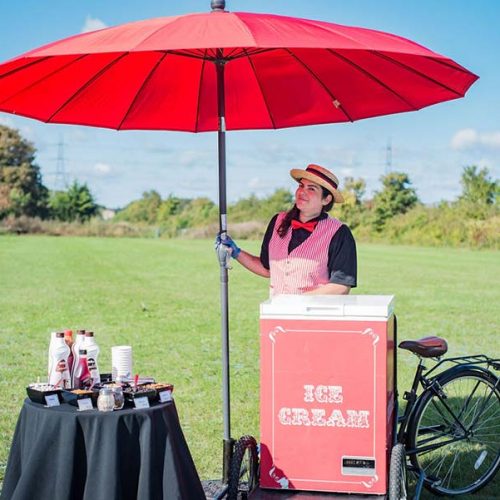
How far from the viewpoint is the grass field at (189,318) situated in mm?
9164

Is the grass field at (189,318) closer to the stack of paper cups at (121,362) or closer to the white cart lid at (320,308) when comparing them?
the stack of paper cups at (121,362)

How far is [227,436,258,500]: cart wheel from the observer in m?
4.85

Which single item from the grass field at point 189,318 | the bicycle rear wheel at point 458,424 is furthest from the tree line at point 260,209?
the bicycle rear wheel at point 458,424

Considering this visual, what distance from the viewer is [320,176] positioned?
5711mm

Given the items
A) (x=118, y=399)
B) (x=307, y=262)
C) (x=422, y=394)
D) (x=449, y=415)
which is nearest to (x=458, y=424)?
(x=449, y=415)

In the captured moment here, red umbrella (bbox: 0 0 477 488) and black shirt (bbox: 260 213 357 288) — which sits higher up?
red umbrella (bbox: 0 0 477 488)

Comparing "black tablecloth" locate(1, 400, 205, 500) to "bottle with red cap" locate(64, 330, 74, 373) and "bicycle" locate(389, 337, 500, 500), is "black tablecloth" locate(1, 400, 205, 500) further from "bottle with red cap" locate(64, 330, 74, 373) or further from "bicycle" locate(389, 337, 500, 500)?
"bicycle" locate(389, 337, 500, 500)

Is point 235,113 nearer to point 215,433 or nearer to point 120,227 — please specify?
point 215,433

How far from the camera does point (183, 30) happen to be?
13.7ft

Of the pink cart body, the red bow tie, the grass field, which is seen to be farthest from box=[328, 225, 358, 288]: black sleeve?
the grass field

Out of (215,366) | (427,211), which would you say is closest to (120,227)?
(427,211)

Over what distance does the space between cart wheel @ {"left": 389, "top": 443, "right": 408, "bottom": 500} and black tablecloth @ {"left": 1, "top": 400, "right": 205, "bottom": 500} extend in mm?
1086

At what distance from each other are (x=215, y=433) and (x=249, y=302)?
11.2 m

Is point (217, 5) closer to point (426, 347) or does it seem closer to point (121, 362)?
point (121, 362)
